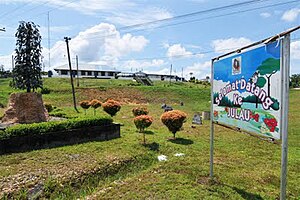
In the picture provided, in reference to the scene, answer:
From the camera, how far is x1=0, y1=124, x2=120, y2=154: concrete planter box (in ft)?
26.5

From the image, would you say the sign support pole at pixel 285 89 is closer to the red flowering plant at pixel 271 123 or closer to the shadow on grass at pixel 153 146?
the red flowering plant at pixel 271 123

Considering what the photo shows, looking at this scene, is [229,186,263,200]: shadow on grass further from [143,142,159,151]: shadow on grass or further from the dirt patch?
the dirt patch

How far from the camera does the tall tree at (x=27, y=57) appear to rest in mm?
12391

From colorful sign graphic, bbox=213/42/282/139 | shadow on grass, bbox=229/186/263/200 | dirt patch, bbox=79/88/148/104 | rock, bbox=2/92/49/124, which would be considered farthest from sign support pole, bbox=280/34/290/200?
dirt patch, bbox=79/88/148/104

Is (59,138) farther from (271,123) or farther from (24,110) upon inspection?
(271,123)

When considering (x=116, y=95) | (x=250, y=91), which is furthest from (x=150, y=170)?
(x=116, y=95)

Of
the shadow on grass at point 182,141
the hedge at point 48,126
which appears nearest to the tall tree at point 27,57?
the hedge at point 48,126

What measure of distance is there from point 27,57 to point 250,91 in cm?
1091

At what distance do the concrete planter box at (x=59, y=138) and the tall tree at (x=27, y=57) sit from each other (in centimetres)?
483

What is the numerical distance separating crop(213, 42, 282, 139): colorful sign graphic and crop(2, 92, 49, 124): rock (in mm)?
8649

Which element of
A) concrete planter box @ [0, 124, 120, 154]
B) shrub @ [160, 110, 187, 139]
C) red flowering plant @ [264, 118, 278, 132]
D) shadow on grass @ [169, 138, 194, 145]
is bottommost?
shadow on grass @ [169, 138, 194, 145]

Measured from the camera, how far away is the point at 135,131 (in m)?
12.1

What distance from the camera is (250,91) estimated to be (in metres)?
4.39

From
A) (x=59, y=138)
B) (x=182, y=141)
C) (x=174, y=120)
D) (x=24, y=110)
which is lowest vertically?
(x=182, y=141)
